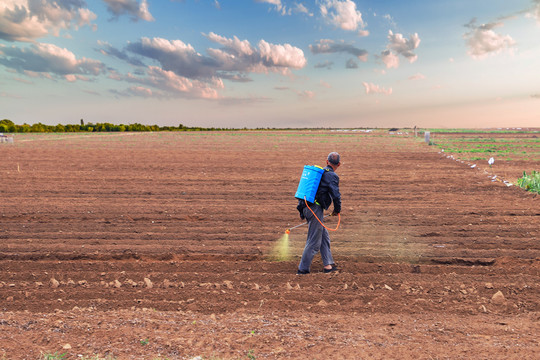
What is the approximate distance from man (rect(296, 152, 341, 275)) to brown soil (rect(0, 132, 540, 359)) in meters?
0.29

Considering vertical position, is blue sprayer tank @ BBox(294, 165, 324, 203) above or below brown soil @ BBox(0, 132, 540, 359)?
above

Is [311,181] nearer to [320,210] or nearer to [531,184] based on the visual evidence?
[320,210]

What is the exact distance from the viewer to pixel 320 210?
22.5 ft

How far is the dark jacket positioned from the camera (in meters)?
6.58

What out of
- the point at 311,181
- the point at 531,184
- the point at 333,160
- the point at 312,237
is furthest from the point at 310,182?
the point at 531,184

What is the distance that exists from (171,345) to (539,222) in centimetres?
1006

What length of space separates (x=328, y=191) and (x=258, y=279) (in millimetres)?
1890

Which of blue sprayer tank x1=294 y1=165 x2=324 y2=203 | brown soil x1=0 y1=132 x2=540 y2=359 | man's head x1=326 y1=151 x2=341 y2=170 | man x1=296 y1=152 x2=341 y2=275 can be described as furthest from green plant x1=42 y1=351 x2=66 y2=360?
man's head x1=326 y1=151 x2=341 y2=170

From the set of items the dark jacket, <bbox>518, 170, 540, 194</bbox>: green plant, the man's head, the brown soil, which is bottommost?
the brown soil

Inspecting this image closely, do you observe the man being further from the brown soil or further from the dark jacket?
the brown soil

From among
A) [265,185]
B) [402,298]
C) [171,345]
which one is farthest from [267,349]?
[265,185]

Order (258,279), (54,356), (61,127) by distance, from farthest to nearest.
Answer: (61,127) → (258,279) → (54,356)

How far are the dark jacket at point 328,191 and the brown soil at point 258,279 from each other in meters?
1.24

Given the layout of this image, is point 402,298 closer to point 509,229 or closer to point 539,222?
point 509,229
